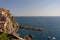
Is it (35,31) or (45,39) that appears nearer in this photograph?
(45,39)

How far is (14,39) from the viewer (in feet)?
125

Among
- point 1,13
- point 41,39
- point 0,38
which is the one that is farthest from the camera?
point 41,39

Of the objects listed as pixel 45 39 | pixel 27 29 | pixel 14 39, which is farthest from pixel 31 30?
pixel 14 39

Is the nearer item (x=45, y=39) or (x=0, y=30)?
(x=0, y=30)

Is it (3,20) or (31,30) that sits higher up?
(3,20)

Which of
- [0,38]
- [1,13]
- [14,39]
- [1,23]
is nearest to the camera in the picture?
[0,38]

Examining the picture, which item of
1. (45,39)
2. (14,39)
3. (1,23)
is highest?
(1,23)

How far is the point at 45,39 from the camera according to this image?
68.0 m

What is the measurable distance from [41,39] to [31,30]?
23222mm

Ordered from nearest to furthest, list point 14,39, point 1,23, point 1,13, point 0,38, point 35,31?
1. point 0,38
2. point 14,39
3. point 1,23
4. point 1,13
5. point 35,31

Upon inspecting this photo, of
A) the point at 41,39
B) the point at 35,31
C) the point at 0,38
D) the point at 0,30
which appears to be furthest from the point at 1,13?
the point at 35,31

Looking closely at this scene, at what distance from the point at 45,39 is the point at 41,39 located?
4.49 feet

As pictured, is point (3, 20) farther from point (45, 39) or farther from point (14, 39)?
point (45, 39)

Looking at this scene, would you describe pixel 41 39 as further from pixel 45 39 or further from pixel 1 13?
pixel 1 13
